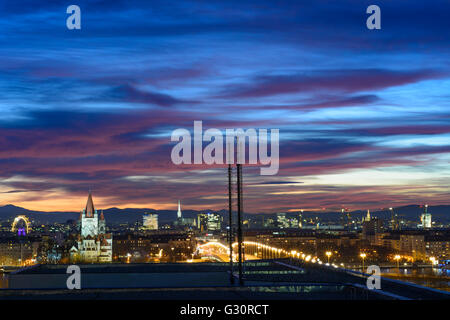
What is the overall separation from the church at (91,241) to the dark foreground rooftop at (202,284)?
101 metres

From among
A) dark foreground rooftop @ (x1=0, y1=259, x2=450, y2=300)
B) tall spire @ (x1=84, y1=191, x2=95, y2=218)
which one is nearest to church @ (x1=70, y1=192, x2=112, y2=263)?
tall spire @ (x1=84, y1=191, x2=95, y2=218)

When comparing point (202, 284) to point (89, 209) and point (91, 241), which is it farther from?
point (89, 209)

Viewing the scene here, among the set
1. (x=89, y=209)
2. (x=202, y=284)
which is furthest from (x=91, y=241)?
(x=202, y=284)

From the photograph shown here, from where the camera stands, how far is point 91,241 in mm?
164250

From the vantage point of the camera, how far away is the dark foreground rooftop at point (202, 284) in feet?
124

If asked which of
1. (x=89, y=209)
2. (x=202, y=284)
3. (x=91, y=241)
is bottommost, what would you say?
(x=91, y=241)

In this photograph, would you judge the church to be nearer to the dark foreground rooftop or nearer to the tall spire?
the tall spire

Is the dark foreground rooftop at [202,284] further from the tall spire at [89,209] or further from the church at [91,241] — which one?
the tall spire at [89,209]

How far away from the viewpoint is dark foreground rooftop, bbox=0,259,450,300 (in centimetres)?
3794

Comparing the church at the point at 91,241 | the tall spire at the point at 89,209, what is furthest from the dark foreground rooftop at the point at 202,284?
the tall spire at the point at 89,209

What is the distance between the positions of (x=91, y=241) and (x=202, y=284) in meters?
120
